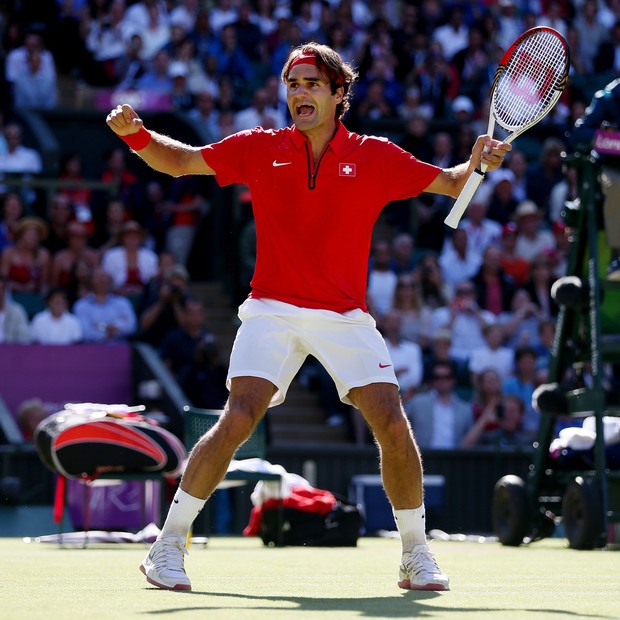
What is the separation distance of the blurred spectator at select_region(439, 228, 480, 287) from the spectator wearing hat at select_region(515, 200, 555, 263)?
62cm

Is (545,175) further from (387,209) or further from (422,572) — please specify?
(422,572)

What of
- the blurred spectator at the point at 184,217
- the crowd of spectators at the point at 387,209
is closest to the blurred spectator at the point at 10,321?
the crowd of spectators at the point at 387,209

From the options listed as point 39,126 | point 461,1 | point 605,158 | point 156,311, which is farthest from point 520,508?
point 461,1

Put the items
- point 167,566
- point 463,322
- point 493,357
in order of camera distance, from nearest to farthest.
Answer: point 167,566 → point 493,357 → point 463,322

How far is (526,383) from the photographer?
47.6 feet

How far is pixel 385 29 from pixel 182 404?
320 inches

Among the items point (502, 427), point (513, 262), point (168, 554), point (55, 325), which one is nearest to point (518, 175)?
point (513, 262)

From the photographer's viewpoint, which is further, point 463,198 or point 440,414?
point 440,414

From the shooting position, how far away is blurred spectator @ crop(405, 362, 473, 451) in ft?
45.1

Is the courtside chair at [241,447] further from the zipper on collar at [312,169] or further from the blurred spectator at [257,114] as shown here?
the blurred spectator at [257,114]

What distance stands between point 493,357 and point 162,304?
3.34 meters

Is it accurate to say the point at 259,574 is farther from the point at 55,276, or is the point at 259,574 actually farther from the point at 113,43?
the point at 113,43

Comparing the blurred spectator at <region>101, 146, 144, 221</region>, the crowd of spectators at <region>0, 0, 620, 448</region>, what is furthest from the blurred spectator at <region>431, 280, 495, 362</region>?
the blurred spectator at <region>101, 146, 144, 221</region>

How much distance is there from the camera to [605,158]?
9.66 m
